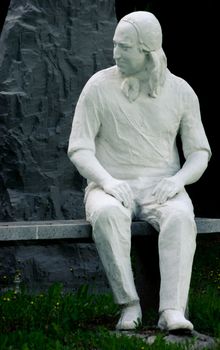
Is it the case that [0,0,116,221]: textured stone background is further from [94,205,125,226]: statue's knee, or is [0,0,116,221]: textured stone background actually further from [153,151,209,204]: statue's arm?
[94,205,125,226]: statue's knee

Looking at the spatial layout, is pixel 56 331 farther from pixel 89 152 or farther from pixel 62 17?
pixel 62 17

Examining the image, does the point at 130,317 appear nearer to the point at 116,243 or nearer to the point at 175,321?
the point at 175,321

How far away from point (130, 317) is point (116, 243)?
17.6 inches

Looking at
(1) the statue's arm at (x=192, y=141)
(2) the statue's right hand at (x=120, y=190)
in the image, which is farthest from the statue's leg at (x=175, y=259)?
(1) the statue's arm at (x=192, y=141)

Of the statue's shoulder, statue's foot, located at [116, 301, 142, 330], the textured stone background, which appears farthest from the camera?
the textured stone background

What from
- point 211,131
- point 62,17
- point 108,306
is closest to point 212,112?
point 211,131

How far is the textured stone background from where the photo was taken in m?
9.22

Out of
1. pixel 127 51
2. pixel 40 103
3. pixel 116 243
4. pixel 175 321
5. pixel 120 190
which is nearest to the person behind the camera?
pixel 175 321

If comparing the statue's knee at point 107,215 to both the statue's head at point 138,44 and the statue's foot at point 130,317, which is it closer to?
the statue's foot at point 130,317

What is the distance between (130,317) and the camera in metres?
6.25

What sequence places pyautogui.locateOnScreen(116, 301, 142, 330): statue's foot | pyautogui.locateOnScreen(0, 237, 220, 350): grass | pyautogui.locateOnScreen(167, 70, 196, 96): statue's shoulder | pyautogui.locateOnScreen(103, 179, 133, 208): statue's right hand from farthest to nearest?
1. pyautogui.locateOnScreen(167, 70, 196, 96): statue's shoulder
2. pyautogui.locateOnScreen(103, 179, 133, 208): statue's right hand
3. pyautogui.locateOnScreen(116, 301, 142, 330): statue's foot
4. pyautogui.locateOnScreen(0, 237, 220, 350): grass

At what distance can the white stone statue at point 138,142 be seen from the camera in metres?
6.27

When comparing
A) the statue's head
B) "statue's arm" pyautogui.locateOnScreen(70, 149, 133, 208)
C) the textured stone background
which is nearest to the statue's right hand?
"statue's arm" pyautogui.locateOnScreen(70, 149, 133, 208)

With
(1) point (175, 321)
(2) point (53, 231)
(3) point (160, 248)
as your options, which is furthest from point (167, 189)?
(1) point (175, 321)
